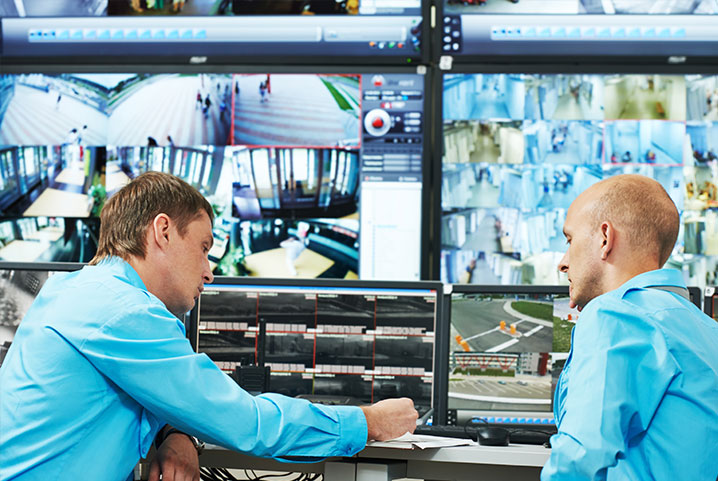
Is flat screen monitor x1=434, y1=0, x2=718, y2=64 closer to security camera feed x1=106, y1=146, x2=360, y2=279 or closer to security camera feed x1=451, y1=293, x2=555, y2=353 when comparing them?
security camera feed x1=106, y1=146, x2=360, y2=279

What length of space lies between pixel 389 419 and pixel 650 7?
2.26 meters

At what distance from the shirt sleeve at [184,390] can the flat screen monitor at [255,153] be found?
5.99ft

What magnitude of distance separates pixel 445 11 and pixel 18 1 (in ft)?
5.62

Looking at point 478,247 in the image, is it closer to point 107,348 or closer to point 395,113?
point 395,113

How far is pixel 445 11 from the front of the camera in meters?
3.14

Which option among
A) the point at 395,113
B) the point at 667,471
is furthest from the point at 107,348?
the point at 395,113

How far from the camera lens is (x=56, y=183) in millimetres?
3270

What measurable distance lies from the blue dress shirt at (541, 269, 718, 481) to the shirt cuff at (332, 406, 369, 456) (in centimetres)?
39

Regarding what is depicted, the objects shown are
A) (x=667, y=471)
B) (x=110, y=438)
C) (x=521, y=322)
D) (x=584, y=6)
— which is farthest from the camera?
(x=584, y=6)

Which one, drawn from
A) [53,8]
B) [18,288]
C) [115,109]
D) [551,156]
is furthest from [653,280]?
[53,8]

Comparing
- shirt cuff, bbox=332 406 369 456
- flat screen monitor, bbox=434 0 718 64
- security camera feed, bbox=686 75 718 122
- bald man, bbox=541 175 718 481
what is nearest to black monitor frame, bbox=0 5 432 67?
flat screen monitor, bbox=434 0 718 64

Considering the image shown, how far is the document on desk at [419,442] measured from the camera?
62.1 inches

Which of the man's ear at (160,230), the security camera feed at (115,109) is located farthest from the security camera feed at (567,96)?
the man's ear at (160,230)

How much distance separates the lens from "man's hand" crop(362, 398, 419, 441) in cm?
153
